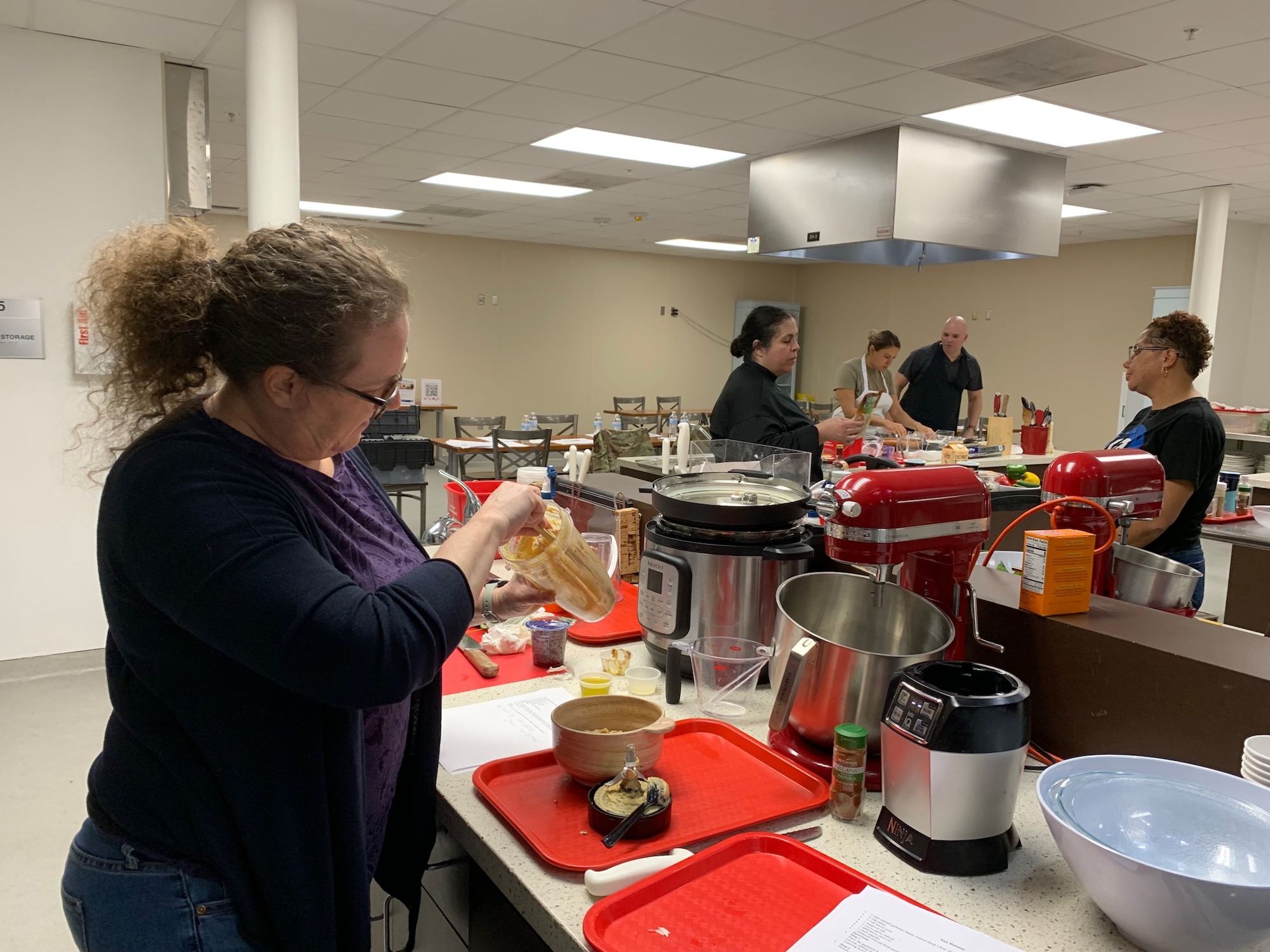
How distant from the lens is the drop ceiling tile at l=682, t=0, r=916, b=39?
10.6ft

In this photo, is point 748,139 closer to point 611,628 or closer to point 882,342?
point 882,342

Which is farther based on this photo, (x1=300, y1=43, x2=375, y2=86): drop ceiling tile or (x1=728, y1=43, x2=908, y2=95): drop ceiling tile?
(x1=300, y1=43, x2=375, y2=86): drop ceiling tile

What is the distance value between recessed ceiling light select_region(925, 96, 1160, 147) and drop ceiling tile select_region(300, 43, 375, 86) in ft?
9.39

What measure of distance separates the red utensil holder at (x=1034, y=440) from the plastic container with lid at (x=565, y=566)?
16.5 ft

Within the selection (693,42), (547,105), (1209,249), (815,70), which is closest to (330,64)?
(547,105)

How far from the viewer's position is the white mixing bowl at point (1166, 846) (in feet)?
2.83

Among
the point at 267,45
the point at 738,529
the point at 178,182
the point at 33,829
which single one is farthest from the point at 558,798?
the point at 178,182

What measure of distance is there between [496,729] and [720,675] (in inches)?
15.2

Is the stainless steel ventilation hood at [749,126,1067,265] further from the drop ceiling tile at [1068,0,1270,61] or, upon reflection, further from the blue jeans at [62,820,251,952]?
the blue jeans at [62,820,251,952]

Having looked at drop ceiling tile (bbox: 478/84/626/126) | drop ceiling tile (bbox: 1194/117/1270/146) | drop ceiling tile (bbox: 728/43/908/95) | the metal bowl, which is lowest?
the metal bowl

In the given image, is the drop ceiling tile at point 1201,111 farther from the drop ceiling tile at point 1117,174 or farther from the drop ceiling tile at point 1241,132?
the drop ceiling tile at point 1117,174

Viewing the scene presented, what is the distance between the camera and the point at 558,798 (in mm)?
1229

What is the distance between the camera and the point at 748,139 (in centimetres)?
523

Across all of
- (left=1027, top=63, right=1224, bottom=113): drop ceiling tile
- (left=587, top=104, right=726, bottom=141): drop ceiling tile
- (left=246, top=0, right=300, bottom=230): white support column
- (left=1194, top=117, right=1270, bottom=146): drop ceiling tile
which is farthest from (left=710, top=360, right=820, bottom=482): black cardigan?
(left=1194, top=117, right=1270, bottom=146): drop ceiling tile
